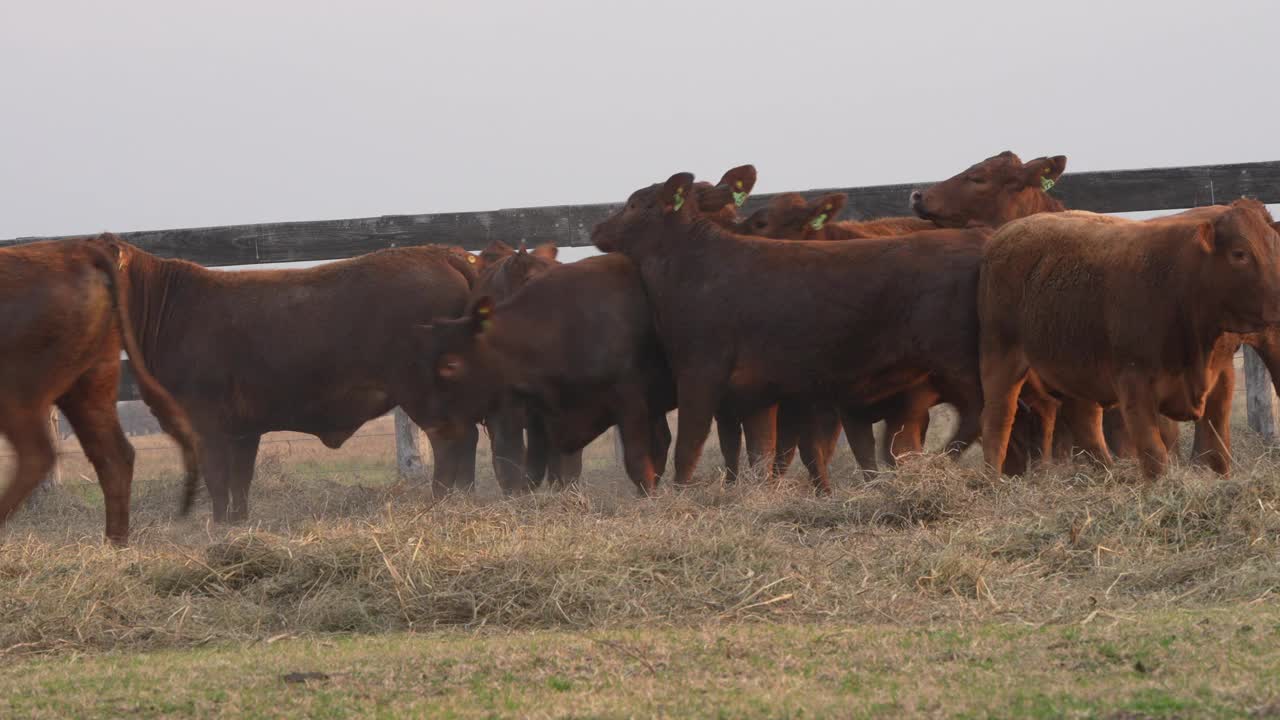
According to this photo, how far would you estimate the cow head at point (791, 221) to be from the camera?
33.0 ft

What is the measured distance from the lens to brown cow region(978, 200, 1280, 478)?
6.89 metres

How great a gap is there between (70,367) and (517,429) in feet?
10.4

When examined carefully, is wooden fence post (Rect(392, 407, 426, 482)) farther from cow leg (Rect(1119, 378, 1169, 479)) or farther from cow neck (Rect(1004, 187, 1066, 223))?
cow leg (Rect(1119, 378, 1169, 479))

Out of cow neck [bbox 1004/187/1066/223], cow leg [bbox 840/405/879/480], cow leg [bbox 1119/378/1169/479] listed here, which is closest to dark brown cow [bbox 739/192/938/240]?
cow neck [bbox 1004/187/1066/223]

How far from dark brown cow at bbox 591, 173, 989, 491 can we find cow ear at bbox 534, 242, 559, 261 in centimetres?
123

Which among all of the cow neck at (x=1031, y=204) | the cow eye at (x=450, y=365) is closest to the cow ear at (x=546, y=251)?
the cow eye at (x=450, y=365)

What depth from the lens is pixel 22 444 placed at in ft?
24.5

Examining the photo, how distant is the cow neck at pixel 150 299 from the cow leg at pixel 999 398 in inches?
195

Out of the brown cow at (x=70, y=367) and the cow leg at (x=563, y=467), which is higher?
the brown cow at (x=70, y=367)

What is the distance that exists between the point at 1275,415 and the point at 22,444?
8.20 metres

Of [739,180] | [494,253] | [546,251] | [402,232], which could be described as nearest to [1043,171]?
[739,180]

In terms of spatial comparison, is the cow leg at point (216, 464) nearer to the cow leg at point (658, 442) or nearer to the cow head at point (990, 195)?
the cow leg at point (658, 442)

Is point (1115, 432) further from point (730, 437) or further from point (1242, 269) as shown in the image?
point (1242, 269)

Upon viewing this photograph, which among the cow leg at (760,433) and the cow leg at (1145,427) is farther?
the cow leg at (760,433)
